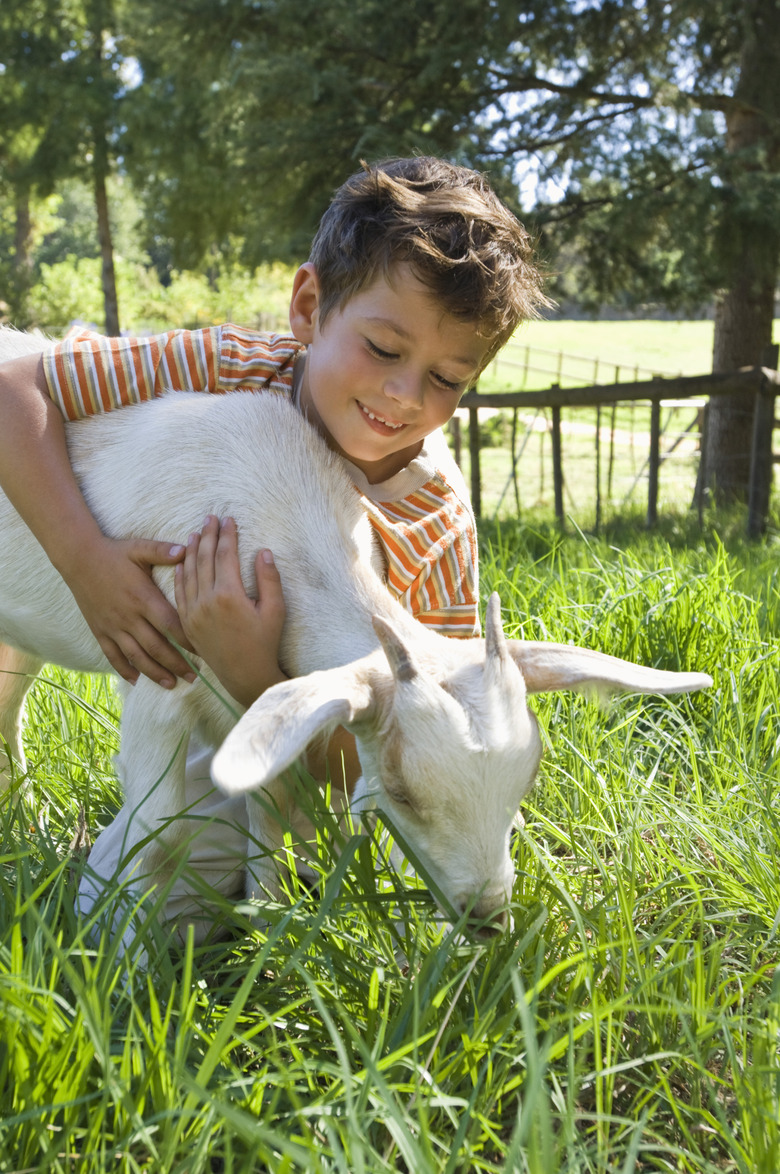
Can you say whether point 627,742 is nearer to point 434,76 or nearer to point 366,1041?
point 366,1041

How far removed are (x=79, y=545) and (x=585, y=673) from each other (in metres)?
1.12

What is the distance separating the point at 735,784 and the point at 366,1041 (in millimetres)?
1244

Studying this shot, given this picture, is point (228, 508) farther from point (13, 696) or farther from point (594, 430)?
point (594, 430)

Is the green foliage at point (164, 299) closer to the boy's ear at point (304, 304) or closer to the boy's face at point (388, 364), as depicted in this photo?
the boy's ear at point (304, 304)

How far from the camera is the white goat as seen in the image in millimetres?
1589

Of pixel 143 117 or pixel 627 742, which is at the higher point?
pixel 143 117

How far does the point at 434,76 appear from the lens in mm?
6047

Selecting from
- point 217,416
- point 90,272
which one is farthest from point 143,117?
point 90,272

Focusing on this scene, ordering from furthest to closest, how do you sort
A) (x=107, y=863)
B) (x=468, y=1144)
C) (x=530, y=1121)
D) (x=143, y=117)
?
(x=143, y=117)
(x=107, y=863)
(x=468, y=1144)
(x=530, y=1121)

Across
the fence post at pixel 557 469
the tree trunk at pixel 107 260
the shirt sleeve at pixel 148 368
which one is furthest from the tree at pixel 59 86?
the shirt sleeve at pixel 148 368

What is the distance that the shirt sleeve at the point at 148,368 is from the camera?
2.33 meters

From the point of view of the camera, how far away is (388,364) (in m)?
2.17

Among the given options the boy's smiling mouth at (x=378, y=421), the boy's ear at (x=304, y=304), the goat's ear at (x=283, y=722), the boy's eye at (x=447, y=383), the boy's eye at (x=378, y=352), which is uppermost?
the boy's ear at (x=304, y=304)

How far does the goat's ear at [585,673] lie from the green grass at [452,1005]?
0.35m
